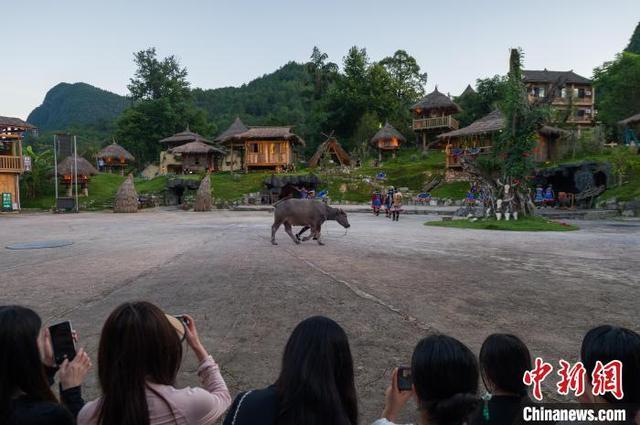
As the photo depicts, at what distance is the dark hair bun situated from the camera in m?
2.12

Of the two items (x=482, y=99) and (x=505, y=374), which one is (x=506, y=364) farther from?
(x=482, y=99)

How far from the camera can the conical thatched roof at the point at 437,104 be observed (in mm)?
52062

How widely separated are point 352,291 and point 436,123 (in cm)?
4814

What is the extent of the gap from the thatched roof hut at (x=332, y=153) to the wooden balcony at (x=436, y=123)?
31.5 ft

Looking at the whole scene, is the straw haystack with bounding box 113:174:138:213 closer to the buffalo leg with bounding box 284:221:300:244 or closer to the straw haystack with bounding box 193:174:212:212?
the straw haystack with bounding box 193:174:212:212

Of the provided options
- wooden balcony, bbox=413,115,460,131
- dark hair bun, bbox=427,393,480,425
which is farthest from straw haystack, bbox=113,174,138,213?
dark hair bun, bbox=427,393,480,425

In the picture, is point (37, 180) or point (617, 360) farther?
point (37, 180)

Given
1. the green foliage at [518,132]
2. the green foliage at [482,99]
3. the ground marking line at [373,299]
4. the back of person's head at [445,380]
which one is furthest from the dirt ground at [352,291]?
the green foliage at [482,99]

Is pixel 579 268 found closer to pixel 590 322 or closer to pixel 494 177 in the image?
pixel 590 322

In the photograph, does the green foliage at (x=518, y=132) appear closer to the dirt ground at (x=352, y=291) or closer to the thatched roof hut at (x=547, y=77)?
the dirt ground at (x=352, y=291)

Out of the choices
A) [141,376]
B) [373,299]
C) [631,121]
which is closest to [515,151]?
[373,299]

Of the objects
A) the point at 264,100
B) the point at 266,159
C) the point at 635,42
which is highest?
the point at 635,42

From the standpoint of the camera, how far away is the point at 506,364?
245cm

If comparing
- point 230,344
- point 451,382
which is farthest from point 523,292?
point 451,382
